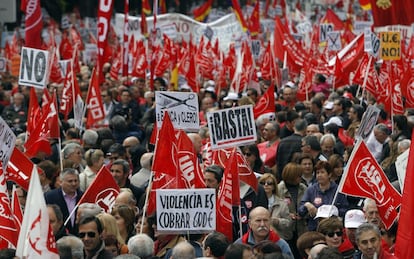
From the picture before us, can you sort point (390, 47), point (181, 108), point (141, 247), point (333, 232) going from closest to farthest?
1. point (141, 247)
2. point (333, 232)
3. point (181, 108)
4. point (390, 47)

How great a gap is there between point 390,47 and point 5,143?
32.7ft

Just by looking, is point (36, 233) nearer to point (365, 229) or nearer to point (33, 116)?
point (365, 229)

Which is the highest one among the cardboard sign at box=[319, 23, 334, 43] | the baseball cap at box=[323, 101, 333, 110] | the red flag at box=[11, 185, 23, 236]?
the red flag at box=[11, 185, 23, 236]

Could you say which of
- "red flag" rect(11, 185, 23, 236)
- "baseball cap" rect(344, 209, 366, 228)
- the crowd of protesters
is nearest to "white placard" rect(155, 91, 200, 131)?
the crowd of protesters

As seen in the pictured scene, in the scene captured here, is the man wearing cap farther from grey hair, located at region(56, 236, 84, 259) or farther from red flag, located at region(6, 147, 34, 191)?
red flag, located at region(6, 147, 34, 191)

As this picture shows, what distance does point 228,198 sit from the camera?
38.3 feet

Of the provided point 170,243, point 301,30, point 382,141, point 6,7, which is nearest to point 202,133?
point 382,141

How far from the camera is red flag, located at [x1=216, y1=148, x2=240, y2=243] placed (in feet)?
37.9

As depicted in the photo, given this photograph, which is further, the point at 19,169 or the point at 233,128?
the point at 19,169

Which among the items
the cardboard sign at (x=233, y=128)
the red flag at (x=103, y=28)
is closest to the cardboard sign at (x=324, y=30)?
the red flag at (x=103, y=28)

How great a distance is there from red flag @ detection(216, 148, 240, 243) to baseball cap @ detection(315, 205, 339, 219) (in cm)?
72

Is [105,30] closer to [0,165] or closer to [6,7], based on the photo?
[6,7]

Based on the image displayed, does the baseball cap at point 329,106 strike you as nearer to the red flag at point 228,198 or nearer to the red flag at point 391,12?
the red flag at point 391,12

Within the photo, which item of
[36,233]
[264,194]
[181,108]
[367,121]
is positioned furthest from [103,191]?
[36,233]
